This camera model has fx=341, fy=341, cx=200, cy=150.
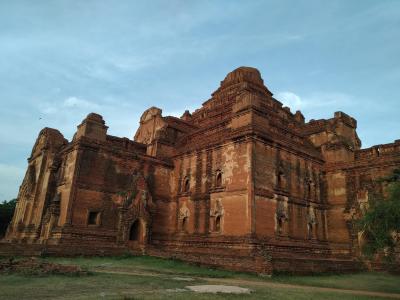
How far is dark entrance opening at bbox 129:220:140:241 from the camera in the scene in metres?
23.5

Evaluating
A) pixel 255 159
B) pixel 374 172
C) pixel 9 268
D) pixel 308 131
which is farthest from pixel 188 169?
pixel 9 268

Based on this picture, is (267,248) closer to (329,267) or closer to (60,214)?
(329,267)

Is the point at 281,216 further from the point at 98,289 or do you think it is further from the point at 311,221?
the point at 98,289

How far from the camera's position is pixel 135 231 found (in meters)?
23.7

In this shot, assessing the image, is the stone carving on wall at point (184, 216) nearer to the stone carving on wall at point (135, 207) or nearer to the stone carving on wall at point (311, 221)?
the stone carving on wall at point (135, 207)

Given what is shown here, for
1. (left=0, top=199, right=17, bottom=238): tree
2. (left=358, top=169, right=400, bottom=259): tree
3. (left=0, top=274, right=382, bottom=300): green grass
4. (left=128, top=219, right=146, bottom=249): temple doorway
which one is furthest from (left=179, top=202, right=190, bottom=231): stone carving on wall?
(left=0, top=199, right=17, bottom=238): tree

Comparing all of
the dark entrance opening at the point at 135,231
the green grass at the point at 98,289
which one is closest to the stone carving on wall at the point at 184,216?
the dark entrance opening at the point at 135,231

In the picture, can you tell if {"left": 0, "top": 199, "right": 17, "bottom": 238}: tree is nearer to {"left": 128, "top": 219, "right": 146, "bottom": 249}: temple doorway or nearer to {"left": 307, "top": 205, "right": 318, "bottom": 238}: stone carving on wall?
{"left": 128, "top": 219, "right": 146, "bottom": 249}: temple doorway

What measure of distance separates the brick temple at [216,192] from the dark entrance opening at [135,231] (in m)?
0.11

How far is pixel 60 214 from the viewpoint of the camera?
22422mm

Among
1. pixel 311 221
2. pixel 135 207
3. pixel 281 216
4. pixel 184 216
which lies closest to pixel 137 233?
pixel 135 207

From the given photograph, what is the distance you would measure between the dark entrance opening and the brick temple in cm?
11

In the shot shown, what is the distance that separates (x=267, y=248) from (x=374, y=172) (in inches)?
421

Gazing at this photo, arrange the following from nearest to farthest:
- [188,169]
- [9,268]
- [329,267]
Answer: [9,268] → [329,267] → [188,169]
